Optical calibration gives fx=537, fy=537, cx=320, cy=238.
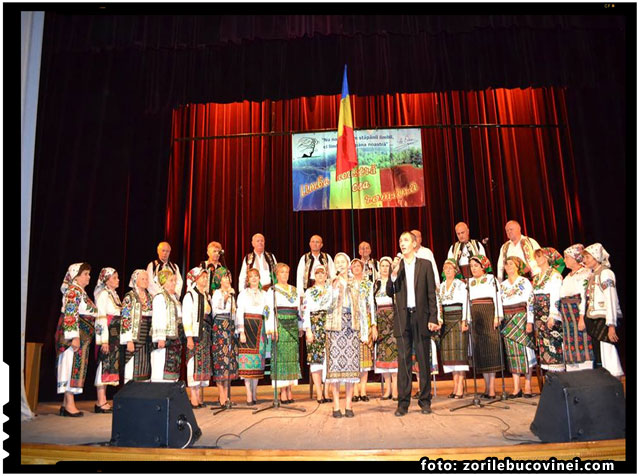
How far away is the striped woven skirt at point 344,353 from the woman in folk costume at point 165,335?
173 centimetres

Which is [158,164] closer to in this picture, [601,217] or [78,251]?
[78,251]

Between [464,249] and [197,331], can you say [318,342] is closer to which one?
[197,331]

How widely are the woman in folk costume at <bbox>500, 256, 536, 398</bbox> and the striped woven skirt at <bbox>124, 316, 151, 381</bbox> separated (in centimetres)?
377

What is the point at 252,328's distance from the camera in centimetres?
573

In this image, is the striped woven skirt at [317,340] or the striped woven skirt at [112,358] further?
the striped woven skirt at [317,340]

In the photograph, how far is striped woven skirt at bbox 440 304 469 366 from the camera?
5777 millimetres

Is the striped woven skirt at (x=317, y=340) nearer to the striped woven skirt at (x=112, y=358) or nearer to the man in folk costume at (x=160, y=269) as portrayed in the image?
the man in folk costume at (x=160, y=269)

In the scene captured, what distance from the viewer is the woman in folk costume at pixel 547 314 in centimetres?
538

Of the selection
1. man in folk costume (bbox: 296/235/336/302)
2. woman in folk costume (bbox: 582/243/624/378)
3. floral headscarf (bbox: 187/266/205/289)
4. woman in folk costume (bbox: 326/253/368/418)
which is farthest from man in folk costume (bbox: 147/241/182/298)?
woman in folk costume (bbox: 582/243/624/378)

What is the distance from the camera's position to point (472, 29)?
6.59m

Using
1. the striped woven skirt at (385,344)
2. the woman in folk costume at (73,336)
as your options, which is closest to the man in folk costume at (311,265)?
the striped woven skirt at (385,344)

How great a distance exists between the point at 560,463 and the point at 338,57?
19.6 ft

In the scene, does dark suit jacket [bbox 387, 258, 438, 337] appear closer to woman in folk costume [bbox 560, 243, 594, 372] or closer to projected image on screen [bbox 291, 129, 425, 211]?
woman in folk costume [bbox 560, 243, 594, 372]

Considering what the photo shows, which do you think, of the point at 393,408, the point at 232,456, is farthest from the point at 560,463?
the point at 393,408
